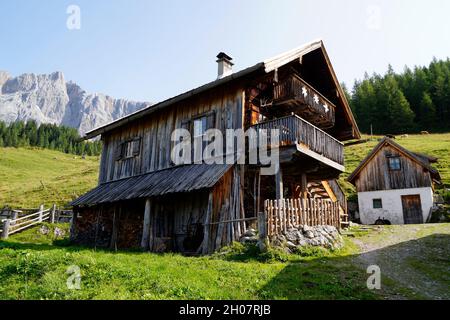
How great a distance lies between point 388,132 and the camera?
74312mm

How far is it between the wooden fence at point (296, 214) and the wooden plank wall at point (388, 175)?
18.1 meters

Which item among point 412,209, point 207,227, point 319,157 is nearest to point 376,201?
point 412,209

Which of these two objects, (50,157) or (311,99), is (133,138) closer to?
(311,99)

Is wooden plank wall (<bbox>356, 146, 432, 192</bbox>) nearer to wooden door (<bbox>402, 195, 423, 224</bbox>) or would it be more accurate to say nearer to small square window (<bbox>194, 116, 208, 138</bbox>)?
wooden door (<bbox>402, 195, 423, 224</bbox>)

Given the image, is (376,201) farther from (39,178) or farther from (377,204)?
(39,178)

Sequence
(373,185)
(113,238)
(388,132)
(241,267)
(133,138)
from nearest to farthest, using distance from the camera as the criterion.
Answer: (241,267) → (113,238) → (133,138) → (373,185) → (388,132)

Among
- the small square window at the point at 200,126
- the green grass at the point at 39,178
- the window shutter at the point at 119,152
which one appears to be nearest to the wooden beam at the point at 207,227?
the small square window at the point at 200,126

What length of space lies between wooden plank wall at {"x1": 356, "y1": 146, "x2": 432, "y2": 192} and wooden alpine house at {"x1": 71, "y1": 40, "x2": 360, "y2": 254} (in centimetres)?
1144

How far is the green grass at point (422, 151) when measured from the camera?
1558 inches

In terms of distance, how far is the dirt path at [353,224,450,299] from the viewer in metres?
9.25

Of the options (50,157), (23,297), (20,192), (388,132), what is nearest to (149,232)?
(23,297)

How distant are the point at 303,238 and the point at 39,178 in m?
60.1

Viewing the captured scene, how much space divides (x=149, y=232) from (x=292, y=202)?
7.06 meters

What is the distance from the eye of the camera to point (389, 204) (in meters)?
31.2
